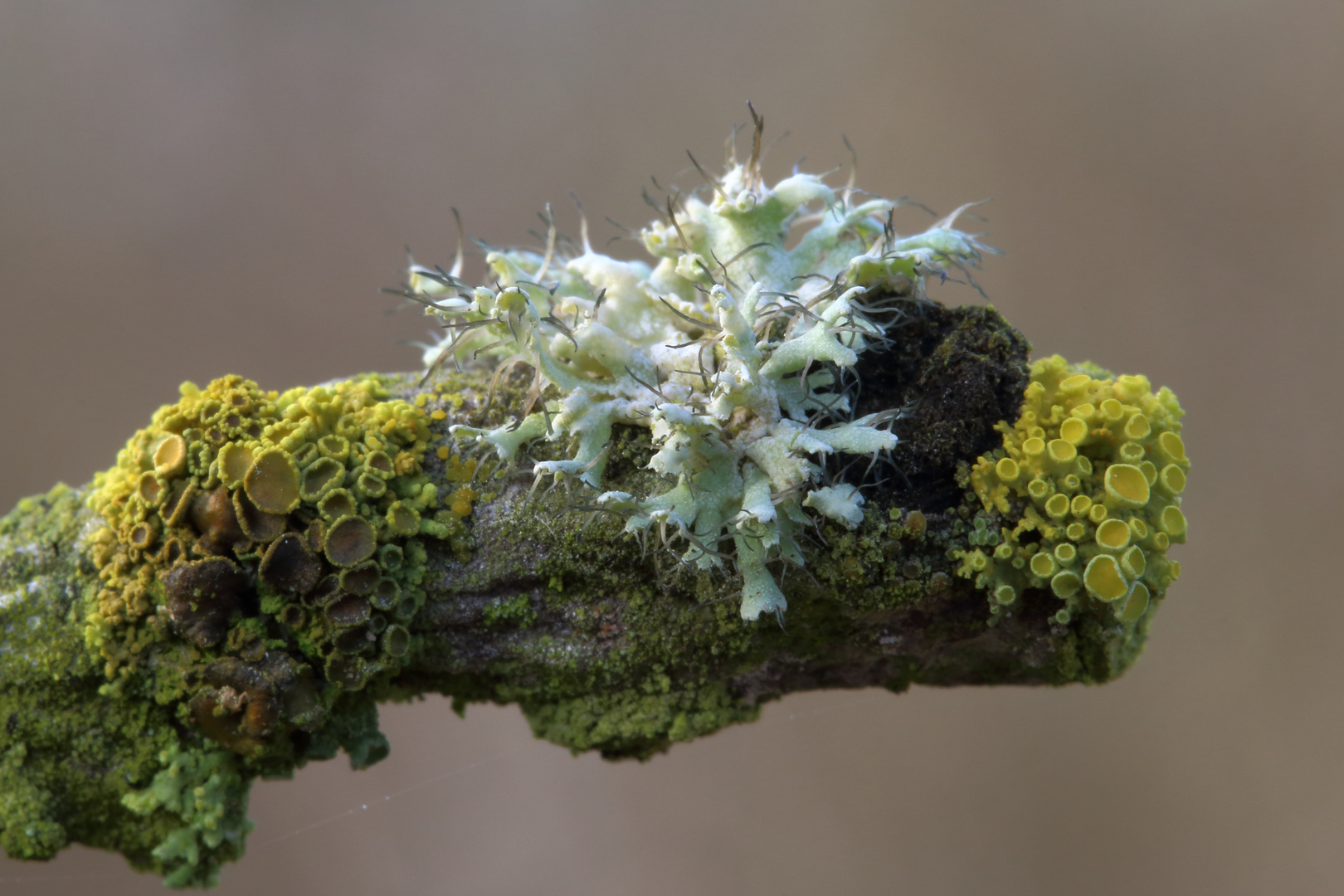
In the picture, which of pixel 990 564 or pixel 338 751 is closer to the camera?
pixel 990 564

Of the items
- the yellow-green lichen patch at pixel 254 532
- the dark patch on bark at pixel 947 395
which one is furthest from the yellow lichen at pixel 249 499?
the dark patch on bark at pixel 947 395

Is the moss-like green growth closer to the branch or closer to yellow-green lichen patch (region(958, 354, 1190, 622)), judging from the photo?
the branch

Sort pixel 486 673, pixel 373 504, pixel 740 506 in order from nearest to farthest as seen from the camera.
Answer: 1. pixel 740 506
2. pixel 373 504
3. pixel 486 673

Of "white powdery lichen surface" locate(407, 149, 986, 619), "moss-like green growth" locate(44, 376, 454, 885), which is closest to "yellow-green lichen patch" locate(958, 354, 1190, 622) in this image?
"white powdery lichen surface" locate(407, 149, 986, 619)

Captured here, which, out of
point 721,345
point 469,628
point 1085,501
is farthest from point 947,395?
point 469,628

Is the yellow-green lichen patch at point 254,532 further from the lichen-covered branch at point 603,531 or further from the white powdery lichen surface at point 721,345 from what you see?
the white powdery lichen surface at point 721,345

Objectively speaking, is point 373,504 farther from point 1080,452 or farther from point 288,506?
point 1080,452

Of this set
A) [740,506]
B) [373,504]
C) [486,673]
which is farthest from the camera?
[486,673]

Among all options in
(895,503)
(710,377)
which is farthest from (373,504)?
(895,503)
